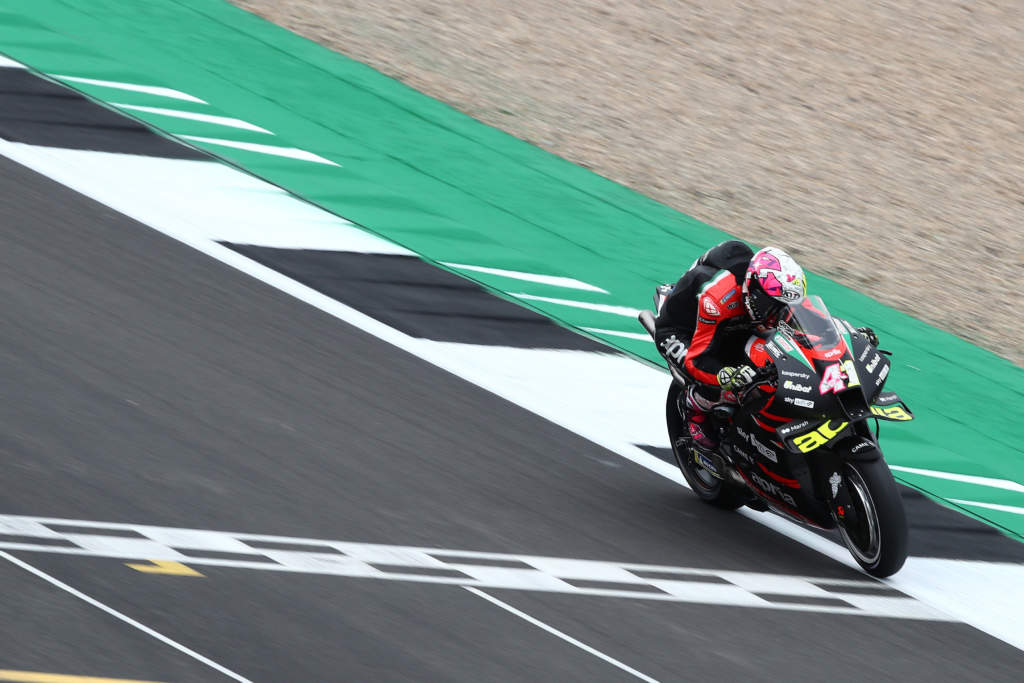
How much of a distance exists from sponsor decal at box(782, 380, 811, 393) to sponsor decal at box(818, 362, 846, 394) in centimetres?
7

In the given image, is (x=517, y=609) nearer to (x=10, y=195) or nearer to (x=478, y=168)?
(x=10, y=195)

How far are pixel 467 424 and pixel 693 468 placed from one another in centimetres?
145

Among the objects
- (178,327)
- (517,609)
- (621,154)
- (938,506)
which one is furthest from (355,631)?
(621,154)

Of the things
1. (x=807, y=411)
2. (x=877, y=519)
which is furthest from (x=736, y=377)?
(x=877, y=519)

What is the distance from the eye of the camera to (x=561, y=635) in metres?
7.32

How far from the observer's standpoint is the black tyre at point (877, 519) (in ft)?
27.2

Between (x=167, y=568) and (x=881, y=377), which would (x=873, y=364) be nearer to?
(x=881, y=377)

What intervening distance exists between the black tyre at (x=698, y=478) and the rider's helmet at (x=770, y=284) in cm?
105

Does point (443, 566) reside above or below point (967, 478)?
below

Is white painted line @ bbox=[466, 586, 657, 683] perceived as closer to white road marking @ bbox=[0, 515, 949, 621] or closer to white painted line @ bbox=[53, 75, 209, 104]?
white road marking @ bbox=[0, 515, 949, 621]

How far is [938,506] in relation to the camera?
32.7ft

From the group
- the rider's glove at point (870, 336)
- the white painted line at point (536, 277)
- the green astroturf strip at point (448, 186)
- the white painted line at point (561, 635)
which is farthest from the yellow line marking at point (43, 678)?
the white painted line at point (536, 277)

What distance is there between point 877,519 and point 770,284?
56.4 inches

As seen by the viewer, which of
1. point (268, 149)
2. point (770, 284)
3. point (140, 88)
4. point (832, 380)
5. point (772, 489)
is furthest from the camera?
point (140, 88)
